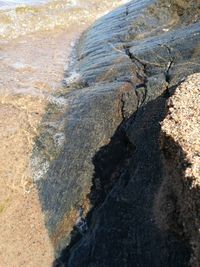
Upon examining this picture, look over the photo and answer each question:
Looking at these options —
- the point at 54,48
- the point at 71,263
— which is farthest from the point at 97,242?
the point at 54,48

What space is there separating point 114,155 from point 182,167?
4.61 feet

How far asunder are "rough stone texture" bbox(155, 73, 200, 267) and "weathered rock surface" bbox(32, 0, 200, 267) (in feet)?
0.42

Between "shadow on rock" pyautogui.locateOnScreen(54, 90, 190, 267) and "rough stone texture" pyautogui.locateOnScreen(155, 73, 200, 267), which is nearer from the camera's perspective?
"rough stone texture" pyautogui.locateOnScreen(155, 73, 200, 267)

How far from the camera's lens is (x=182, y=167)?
3.03 metres

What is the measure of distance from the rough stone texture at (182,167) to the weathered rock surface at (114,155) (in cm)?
13

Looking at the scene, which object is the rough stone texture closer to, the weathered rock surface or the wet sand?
the weathered rock surface

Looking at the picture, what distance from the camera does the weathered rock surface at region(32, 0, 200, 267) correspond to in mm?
3607

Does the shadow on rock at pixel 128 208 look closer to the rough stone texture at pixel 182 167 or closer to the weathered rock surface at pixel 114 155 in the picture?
the weathered rock surface at pixel 114 155

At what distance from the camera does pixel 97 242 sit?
3729 millimetres

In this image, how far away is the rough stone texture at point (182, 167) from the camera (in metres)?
2.85

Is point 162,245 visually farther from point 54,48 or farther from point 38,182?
Answer: point 54,48

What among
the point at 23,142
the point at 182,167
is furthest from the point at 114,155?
the point at 182,167

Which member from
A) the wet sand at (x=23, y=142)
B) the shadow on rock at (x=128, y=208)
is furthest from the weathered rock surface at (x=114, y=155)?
the wet sand at (x=23, y=142)

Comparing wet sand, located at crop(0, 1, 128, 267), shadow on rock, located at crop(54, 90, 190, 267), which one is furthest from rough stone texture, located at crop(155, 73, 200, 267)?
wet sand, located at crop(0, 1, 128, 267)
